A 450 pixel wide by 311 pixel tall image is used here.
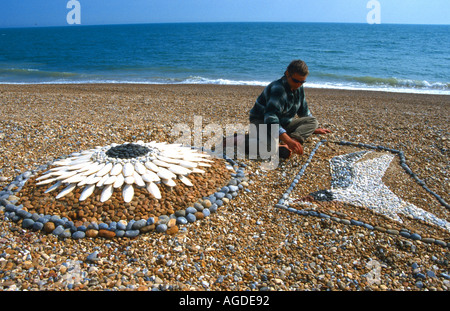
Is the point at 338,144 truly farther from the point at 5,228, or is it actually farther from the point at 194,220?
the point at 5,228

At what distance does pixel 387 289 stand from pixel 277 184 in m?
2.00

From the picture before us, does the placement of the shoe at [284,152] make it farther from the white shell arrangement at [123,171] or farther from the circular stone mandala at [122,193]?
the white shell arrangement at [123,171]

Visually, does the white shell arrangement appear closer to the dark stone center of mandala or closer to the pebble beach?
the dark stone center of mandala

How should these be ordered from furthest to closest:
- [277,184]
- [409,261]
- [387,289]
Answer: [277,184] < [409,261] < [387,289]

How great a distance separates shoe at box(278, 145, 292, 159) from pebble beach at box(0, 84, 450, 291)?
0.28ft

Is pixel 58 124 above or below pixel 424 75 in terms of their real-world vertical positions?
below

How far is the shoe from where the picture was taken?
4.93m

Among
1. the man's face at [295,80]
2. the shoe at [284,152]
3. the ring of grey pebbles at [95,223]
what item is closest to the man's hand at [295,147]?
the shoe at [284,152]

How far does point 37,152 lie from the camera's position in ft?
16.5

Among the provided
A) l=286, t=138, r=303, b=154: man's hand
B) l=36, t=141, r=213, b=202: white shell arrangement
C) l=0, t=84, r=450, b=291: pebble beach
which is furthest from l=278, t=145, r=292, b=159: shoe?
l=36, t=141, r=213, b=202: white shell arrangement

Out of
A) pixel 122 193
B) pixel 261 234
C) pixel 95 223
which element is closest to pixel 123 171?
pixel 122 193

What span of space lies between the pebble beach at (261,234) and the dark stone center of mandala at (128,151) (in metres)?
0.77
